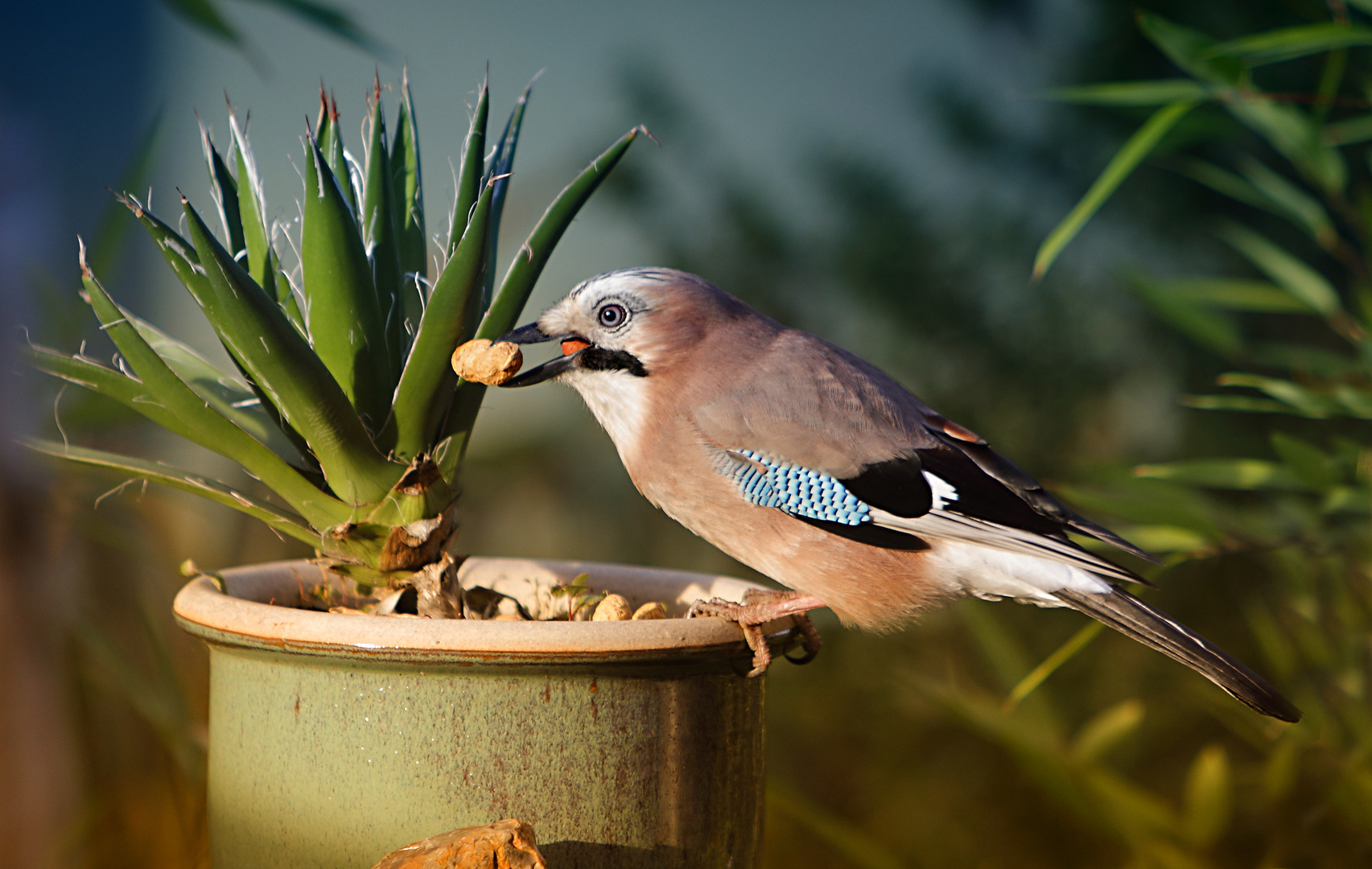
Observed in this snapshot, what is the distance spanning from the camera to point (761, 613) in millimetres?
887

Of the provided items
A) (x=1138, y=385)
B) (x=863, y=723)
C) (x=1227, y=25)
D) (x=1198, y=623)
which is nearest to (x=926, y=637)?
(x=863, y=723)

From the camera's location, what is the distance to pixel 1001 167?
2.78 metres

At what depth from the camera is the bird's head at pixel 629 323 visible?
104 centimetres

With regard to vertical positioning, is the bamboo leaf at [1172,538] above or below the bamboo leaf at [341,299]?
below

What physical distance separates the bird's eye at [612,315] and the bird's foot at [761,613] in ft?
1.02

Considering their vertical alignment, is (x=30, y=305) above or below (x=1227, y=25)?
below

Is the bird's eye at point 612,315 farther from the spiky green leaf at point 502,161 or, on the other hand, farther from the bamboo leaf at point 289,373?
the bamboo leaf at point 289,373

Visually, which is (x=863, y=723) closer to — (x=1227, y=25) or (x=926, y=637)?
(x=926, y=637)

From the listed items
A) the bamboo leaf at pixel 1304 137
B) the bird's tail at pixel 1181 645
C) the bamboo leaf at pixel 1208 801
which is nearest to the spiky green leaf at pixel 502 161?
the bird's tail at pixel 1181 645

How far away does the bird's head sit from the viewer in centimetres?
104

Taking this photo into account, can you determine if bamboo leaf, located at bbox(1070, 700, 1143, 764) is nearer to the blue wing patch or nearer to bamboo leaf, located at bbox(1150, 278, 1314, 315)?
bamboo leaf, located at bbox(1150, 278, 1314, 315)

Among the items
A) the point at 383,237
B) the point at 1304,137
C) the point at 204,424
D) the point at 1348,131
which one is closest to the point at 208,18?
the point at 383,237

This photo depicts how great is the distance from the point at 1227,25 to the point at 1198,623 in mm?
1591

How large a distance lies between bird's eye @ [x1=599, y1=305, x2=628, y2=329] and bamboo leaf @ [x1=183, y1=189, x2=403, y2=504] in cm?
28
